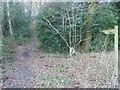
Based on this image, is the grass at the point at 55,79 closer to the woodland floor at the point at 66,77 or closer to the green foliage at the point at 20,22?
the woodland floor at the point at 66,77

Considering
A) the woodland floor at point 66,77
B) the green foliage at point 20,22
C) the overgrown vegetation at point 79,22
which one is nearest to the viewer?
the woodland floor at point 66,77

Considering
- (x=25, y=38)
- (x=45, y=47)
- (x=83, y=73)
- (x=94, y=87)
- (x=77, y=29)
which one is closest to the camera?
(x=94, y=87)

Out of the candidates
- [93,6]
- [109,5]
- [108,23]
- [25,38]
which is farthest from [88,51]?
[25,38]

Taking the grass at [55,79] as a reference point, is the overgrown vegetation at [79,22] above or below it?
above

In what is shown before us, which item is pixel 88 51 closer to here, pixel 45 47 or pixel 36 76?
pixel 45 47

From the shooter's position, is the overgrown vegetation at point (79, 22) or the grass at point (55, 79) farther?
the overgrown vegetation at point (79, 22)

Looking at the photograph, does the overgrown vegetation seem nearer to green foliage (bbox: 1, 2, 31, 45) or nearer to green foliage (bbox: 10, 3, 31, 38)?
green foliage (bbox: 1, 2, 31, 45)

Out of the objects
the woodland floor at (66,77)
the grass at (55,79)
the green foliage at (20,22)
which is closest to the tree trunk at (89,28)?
the woodland floor at (66,77)

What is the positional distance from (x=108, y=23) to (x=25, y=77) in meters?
5.07

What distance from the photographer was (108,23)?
6.67 m

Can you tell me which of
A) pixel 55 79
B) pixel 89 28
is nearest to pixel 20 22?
pixel 89 28

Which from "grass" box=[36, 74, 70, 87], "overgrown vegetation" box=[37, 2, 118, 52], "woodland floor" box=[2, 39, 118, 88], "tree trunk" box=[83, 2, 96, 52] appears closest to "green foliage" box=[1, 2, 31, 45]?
"overgrown vegetation" box=[37, 2, 118, 52]

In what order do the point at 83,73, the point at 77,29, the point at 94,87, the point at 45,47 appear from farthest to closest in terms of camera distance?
the point at 45,47 → the point at 77,29 → the point at 83,73 → the point at 94,87

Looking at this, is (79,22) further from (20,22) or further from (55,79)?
(20,22)
